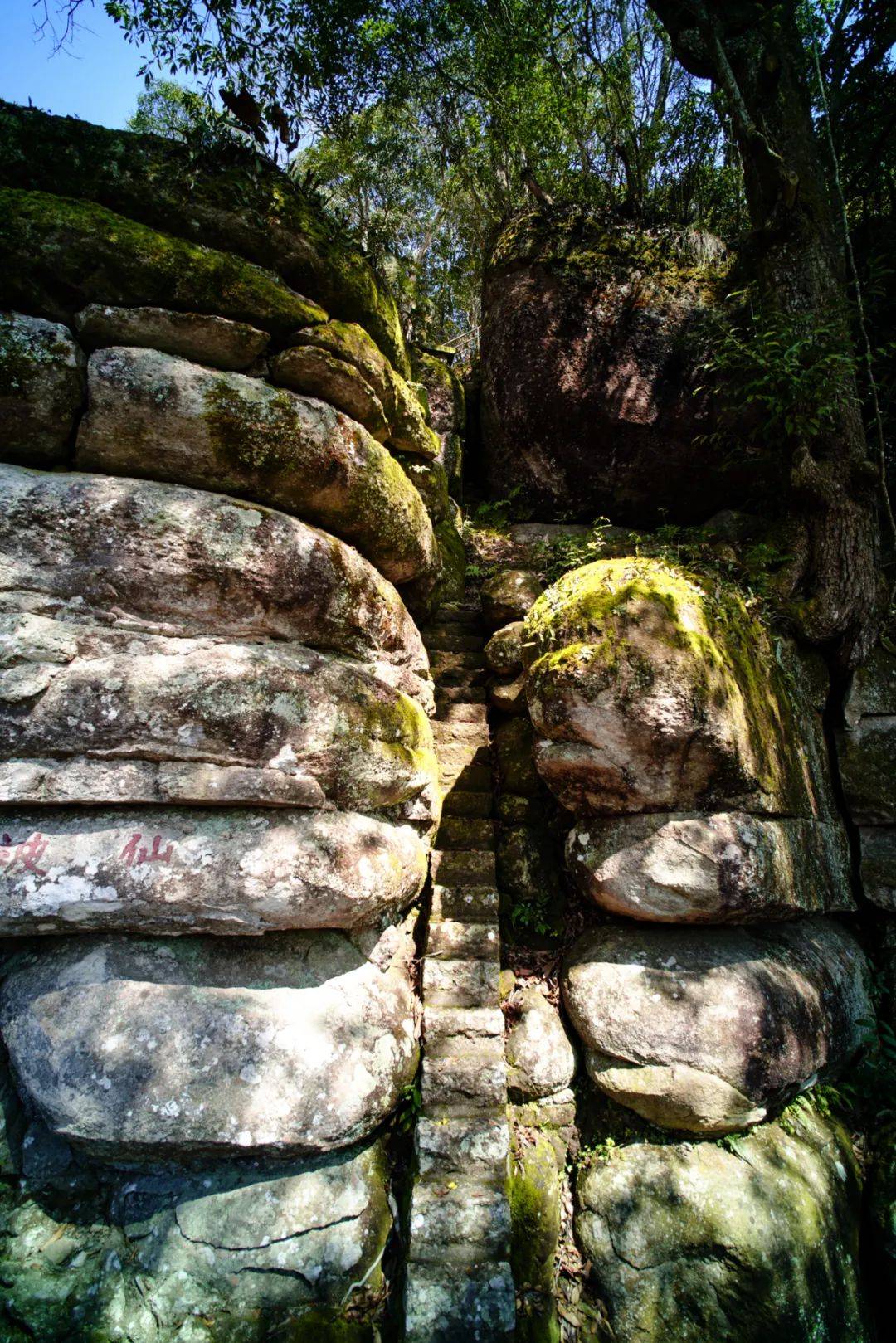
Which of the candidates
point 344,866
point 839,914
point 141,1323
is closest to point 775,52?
point 839,914

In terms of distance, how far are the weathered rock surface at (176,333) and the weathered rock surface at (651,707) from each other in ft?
10.1

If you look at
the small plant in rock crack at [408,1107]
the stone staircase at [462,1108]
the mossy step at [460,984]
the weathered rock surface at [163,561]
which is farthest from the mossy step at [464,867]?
the weathered rock surface at [163,561]

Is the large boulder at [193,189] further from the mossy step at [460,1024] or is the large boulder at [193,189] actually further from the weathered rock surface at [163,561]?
the mossy step at [460,1024]

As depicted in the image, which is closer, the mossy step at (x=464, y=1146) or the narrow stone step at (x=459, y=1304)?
the narrow stone step at (x=459, y=1304)

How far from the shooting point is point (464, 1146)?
3.46m

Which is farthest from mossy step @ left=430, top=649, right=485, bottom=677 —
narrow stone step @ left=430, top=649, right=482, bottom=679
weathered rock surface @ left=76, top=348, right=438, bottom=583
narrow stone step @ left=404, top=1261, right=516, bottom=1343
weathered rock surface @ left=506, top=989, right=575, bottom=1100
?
narrow stone step @ left=404, top=1261, right=516, bottom=1343

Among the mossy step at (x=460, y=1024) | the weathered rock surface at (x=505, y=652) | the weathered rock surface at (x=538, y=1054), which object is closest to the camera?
the mossy step at (x=460, y=1024)

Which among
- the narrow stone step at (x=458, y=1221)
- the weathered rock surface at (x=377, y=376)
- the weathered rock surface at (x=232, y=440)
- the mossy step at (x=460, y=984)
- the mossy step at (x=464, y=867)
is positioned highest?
the weathered rock surface at (x=377, y=376)

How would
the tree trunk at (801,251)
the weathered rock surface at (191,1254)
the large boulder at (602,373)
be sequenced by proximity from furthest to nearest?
the large boulder at (602,373), the tree trunk at (801,251), the weathered rock surface at (191,1254)

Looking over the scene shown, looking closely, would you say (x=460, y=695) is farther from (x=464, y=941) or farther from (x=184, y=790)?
(x=184, y=790)

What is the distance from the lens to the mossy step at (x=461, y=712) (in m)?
6.10

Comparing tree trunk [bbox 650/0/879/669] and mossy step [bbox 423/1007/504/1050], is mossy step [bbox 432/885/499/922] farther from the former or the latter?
tree trunk [bbox 650/0/879/669]

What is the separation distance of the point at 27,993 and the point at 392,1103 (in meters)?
2.19

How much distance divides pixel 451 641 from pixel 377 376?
3.00 m
